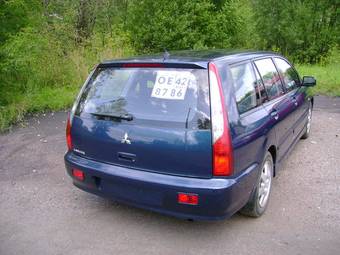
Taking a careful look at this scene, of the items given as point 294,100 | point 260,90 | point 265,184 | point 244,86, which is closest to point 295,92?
point 294,100

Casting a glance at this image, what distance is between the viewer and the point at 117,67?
3.56 m

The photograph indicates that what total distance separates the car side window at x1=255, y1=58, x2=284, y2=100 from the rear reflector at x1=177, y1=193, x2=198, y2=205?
1.63m

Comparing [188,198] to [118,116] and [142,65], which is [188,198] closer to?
[118,116]

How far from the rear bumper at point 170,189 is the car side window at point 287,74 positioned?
6.04 feet

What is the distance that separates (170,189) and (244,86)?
1206 mm

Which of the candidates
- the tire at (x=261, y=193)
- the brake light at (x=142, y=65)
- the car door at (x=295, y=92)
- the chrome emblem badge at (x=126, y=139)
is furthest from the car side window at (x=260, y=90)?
the chrome emblem badge at (x=126, y=139)

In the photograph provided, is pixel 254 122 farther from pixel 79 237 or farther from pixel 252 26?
pixel 252 26

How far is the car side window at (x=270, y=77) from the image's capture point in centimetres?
400

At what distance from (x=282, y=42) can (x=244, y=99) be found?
17799 millimetres

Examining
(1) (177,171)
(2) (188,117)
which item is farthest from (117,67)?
(1) (177,171)

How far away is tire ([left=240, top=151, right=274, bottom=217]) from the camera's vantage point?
352 centimetres

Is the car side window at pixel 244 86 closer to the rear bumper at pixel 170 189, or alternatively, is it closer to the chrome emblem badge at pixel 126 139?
the rear bumper at pixel 170 189

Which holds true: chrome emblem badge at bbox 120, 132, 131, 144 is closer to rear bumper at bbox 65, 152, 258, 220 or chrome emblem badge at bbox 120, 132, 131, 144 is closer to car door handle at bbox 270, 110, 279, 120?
rear bumper at bbox 65, 152, 258, 220

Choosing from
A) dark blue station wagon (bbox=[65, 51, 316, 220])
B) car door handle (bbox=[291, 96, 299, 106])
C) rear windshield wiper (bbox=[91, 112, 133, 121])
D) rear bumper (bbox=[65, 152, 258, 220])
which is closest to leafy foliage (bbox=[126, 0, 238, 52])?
car door handle (bbox=[291, 96, 299, 106])
